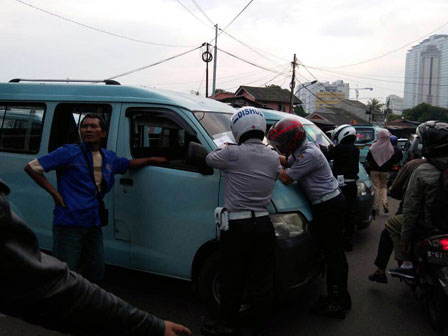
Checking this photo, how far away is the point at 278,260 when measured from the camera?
3102 mm

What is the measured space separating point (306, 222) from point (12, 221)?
2.74 metres

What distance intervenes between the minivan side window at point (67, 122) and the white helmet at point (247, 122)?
1.65 m

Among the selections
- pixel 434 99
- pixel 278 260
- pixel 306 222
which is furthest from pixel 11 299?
pixel 434 99

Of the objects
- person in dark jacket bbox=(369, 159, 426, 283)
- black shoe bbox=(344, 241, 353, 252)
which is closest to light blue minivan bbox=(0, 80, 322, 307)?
person in dark jacket bbox=(369, 159, 426, 283)

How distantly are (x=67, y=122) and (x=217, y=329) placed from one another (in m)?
2.57

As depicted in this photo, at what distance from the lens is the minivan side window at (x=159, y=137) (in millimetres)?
3543

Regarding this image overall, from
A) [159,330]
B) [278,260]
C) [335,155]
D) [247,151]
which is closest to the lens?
[159,330]

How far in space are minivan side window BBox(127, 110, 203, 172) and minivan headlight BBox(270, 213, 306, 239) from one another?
102 centimetres

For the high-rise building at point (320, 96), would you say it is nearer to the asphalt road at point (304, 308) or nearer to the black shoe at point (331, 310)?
the asphalt road at point (304, 308)

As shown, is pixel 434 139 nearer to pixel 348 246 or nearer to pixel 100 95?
pixel 348 246

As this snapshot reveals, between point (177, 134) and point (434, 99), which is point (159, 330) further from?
point (434, 99)

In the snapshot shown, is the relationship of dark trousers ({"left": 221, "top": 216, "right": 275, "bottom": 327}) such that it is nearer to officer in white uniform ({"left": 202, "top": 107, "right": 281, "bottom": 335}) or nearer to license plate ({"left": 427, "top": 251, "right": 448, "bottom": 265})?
officer in white uniform ({"left": 202, "top": 107, "right": 281, "bottom": 335})

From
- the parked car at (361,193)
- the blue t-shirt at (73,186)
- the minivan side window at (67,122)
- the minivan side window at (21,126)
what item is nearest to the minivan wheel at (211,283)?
the blue t-shirt at (73,186)

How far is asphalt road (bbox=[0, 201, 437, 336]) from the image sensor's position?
11.0 feet
